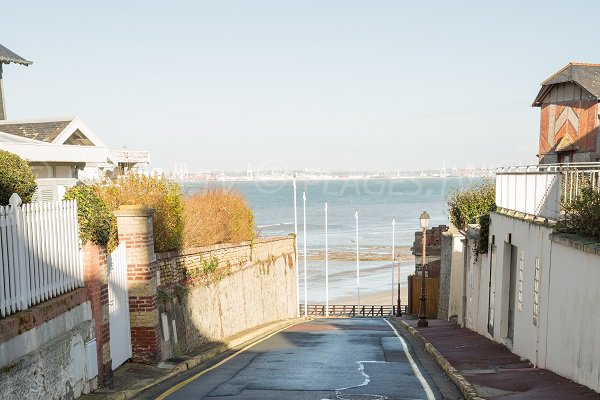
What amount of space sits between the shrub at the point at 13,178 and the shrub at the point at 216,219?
10265mm

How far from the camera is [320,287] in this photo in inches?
2896

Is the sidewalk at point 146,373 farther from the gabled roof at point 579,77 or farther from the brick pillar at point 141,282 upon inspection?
the gabled roof at point 579,77

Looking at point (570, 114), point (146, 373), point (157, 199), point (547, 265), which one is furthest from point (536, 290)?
point (570, 114)

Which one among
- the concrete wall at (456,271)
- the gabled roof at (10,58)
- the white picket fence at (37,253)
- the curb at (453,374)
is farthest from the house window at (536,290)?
the gabled roof at (10,58)

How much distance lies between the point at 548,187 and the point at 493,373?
4.51m

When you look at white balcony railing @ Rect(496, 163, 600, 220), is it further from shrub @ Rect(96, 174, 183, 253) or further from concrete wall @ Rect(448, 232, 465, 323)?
concrete wall @ Rect(448, 232, 465, 323)

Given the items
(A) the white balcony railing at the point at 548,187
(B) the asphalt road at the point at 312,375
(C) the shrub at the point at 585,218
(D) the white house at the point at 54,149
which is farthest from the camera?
(D) the white house at the point at 54,149

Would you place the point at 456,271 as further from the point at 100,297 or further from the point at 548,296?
the point at 100,297

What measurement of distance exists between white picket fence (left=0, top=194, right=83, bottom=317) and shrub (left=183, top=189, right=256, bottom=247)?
448 inches

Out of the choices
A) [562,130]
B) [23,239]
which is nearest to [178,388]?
[23,239]

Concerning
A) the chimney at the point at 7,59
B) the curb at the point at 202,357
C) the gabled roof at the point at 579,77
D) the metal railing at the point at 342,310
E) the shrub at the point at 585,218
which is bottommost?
the metal railing at the point at 342,310

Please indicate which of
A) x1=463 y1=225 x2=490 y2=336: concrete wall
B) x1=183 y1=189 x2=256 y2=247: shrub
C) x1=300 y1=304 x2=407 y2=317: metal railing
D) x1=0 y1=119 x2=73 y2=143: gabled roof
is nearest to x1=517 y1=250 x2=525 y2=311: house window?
x1=463 y1=225 x2=490 y2=336: concrete wall

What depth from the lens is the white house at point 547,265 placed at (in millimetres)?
12070

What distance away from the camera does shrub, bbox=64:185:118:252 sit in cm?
1279
